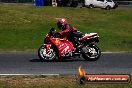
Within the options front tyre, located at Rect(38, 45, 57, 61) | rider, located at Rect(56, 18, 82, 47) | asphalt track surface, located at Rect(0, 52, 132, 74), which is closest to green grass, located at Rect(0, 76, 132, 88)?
asphalt track surface, located at Rect(0, 52, 132, 74)

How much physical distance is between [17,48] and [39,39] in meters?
3.47

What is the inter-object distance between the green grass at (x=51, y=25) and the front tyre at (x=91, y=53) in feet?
16.2

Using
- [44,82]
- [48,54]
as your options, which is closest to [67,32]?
[48,54]

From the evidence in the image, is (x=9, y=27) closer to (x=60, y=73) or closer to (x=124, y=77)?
(x=60, y=73)

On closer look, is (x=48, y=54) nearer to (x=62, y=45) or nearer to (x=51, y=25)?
(x=62, y=45)

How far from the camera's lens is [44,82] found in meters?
12.6

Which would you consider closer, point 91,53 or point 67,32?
point 67,32

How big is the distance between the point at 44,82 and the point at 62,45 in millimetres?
6058

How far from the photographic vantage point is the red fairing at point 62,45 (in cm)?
1848

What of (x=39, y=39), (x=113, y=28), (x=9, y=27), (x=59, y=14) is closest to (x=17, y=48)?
(x=39, y=39)

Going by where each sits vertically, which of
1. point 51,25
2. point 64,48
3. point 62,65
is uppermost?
point 64,48

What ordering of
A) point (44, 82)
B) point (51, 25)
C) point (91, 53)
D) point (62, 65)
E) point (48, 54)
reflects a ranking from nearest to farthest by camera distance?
point (44, 82), point (62, 65), point (48, 54), point (91, 53), point (51, 25)

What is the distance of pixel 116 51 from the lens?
2283cm

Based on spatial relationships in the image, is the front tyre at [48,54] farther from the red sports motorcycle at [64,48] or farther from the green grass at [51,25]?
the green grass at [51,25]
